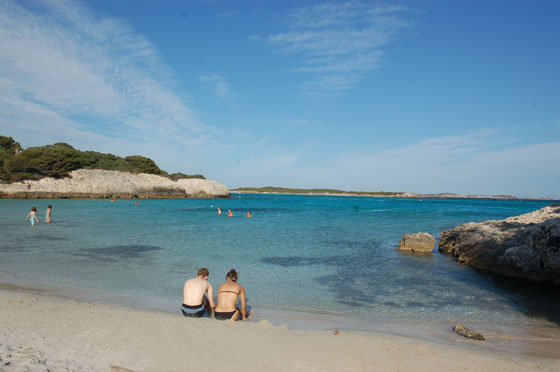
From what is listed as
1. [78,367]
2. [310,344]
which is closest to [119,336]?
[78,367]

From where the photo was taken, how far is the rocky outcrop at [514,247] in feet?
33.5

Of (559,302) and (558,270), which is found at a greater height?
(558,270)

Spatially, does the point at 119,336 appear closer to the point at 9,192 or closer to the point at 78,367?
the point at 78,367

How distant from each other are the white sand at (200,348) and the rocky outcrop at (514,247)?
20.6 ft

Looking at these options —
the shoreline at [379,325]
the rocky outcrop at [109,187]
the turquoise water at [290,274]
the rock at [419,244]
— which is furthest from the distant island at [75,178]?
the rock at [419,244]

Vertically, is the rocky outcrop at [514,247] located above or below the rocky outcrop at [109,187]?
below

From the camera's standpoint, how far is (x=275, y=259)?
45.2 feet

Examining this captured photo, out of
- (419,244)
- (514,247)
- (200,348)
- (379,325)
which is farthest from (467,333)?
(419,244)

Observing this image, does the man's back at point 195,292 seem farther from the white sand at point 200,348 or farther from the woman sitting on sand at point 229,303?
the white sand at point 200,348

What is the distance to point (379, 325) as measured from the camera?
6934mm

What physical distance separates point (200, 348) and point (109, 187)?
242ft

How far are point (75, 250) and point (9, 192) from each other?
2139 inches

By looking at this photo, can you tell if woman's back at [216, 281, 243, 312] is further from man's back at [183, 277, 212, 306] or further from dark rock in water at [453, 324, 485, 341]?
dark rock in water at [453, 324, 485, 341]

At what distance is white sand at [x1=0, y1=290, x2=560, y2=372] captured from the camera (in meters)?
4.24
